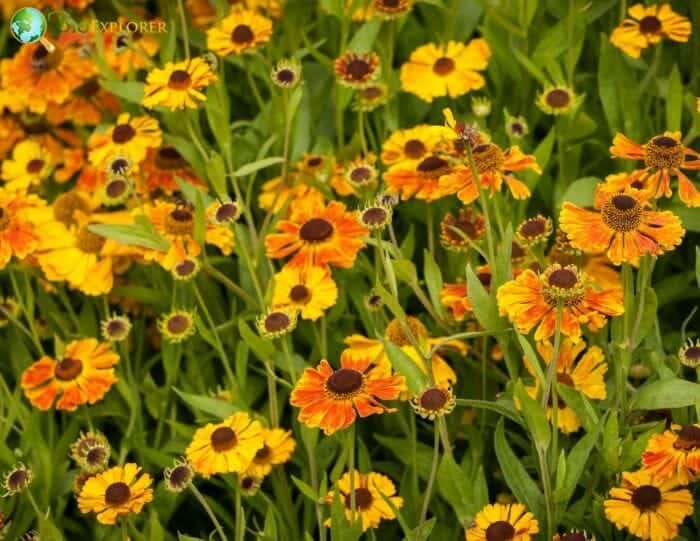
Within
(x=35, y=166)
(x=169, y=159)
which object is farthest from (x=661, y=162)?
(x=35, y=166)

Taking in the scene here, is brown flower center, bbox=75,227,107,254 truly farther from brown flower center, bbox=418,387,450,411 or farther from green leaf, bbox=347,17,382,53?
brown flower center, bbox=418,387,450,411

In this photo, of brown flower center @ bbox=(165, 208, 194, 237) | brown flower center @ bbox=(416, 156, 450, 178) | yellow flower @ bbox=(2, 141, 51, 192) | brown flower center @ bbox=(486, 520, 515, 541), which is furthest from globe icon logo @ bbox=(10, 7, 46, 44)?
brown flower center @ bbox=(486, 520, 515, 541)

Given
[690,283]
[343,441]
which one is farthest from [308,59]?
[343,441]

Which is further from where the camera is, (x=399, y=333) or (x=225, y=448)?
(x=399, y=333)

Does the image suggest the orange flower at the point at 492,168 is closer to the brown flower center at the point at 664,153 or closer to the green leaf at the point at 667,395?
the brown flower center at the point at 664,153

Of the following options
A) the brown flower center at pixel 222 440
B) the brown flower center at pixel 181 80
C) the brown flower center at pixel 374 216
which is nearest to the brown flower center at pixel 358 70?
the brown flower center at pixel 181 80

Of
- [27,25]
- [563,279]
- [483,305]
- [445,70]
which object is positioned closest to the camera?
[563,279]

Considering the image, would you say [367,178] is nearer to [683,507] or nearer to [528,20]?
[528,20]

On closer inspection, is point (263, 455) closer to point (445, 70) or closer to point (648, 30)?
point (445, 70)
